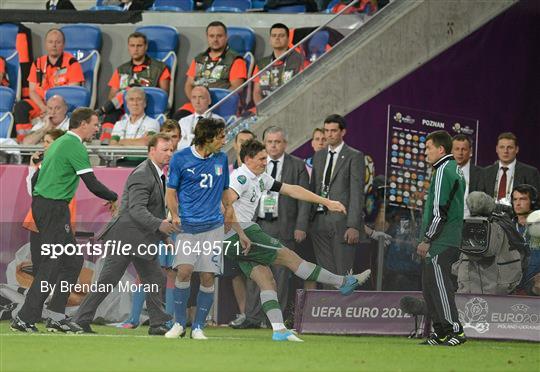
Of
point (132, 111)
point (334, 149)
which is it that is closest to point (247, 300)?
point (334, 149)

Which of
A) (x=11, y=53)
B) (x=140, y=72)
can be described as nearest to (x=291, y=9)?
(x=140, y=72)

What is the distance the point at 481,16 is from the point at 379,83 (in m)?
2.04

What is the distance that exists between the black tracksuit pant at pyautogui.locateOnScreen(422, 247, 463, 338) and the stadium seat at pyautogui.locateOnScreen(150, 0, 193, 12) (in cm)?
848

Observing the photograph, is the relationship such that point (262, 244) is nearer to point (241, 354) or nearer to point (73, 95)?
point (241, 354)

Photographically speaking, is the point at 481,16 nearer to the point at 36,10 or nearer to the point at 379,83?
the point at 379,83

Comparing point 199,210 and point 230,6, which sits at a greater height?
point 230,6

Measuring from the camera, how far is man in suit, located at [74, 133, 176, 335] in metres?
12.6

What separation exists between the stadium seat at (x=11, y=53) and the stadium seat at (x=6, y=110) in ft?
1.40

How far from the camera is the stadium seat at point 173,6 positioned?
1938 centimetres

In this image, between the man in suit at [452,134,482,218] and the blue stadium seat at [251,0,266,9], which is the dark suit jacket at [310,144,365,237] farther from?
the blue stadium seat at [251,0,266,9]

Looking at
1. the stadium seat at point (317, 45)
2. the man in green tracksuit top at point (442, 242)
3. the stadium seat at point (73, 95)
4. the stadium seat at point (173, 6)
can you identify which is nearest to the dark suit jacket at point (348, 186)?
the stadium seat at point (317, 45)

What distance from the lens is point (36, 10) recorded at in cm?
1931

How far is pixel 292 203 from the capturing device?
1445cm

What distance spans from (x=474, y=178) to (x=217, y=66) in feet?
12.8
